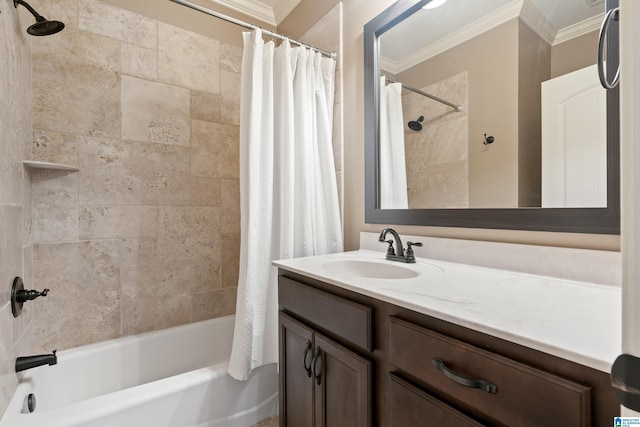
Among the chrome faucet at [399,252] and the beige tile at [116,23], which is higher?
the beige tile at [116,23]

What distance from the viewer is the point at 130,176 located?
180 centimetres

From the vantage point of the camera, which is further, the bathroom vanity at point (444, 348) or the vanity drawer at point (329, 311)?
the vanity drawer at point (329, 311)

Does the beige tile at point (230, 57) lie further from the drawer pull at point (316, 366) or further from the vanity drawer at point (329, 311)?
the drawer pull at point (316, 366)

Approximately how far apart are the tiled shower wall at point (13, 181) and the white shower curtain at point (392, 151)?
1555 millimetres

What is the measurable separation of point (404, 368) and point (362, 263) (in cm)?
61

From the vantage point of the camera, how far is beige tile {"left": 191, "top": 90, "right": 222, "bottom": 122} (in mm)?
2004

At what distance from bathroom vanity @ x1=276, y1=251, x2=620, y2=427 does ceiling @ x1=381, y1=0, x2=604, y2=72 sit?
0.80 meters

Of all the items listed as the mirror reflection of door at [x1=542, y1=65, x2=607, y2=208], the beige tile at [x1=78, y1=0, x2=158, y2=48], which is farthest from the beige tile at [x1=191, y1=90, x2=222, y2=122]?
the mirror reflection of door at [x1=542, y1=65, x2=607, y2=208]

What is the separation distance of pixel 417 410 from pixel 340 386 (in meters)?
0.30

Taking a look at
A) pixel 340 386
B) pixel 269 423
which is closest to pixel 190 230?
pixel 269 423

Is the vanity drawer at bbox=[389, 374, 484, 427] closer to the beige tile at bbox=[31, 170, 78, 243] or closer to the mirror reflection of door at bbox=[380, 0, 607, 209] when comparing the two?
the mirror reflection of door at bbox=[380, 0, 607, 209]

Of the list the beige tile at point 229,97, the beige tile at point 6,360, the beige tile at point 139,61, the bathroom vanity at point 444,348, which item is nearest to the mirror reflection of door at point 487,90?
the bathroom vanity at point 444,348

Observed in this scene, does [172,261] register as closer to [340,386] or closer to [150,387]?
[150,387]

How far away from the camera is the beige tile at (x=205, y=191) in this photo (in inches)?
79.2
